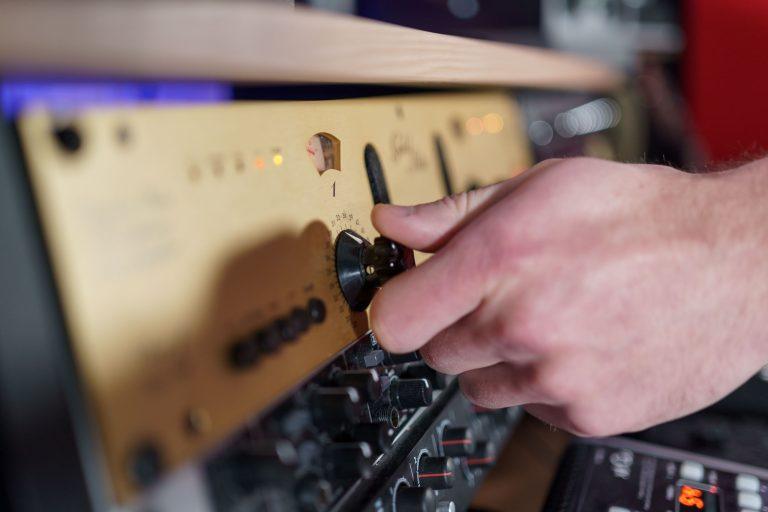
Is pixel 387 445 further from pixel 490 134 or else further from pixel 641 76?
pixel 641 76

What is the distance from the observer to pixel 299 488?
354 millimetres

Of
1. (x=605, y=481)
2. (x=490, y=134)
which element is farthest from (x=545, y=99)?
(x=605, y=481)

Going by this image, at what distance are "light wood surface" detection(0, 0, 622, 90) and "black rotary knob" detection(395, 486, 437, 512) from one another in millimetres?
269

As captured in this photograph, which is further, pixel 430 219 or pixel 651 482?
pixel 651 482

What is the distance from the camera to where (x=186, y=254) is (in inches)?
12.5

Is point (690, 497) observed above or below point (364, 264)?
below

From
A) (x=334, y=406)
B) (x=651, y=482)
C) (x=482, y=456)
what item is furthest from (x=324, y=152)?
(x=651, y=482)

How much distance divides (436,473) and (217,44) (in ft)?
1.07

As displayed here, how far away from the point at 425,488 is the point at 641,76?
1464 millimetres

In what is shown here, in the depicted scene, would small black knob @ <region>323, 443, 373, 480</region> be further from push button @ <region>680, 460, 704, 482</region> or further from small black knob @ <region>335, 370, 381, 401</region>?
push button @ <region>680, 460, 704, 482</region>

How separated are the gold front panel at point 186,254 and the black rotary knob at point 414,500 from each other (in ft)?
0.35

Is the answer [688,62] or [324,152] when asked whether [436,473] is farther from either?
[688,62]

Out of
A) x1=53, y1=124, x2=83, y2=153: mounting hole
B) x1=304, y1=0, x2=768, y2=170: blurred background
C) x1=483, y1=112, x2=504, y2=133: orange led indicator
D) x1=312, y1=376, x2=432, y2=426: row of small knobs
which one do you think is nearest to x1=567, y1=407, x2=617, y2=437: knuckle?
x1=312, y1=376, x2=432, y2=426: row of small knobs

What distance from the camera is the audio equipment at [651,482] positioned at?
1.86 feet
